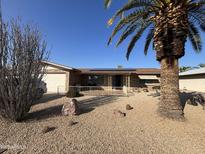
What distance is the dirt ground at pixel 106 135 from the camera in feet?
14.6

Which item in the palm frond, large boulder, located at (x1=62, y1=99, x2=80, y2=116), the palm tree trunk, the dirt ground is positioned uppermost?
the palm frond

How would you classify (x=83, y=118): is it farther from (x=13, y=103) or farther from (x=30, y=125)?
(x=13, y=103)

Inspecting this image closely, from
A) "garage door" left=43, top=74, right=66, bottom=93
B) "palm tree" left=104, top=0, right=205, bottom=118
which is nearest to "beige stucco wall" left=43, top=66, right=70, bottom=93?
"garage door" left=43, top=74, right=66, bottom=93

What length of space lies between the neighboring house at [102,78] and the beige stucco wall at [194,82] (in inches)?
165

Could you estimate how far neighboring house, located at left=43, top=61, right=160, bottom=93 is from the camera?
1762 centimetres

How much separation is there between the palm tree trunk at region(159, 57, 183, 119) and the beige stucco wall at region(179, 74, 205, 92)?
38.6 feet

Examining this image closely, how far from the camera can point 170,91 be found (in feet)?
24.6

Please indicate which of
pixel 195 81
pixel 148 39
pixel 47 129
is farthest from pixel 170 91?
pixel 195 81

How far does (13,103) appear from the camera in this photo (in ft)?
21.5

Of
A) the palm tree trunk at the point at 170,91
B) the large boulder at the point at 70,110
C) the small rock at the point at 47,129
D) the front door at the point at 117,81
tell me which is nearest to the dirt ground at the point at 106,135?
the small rock at the point at 47,129

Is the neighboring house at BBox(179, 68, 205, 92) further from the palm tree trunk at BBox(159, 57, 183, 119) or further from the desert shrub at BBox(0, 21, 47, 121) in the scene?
the desert shrub at BBox(0, 21, 47, 121)

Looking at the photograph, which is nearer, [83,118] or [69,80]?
[83,118]

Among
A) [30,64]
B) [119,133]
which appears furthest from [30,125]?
[119,133]

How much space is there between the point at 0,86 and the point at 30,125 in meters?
2.27
